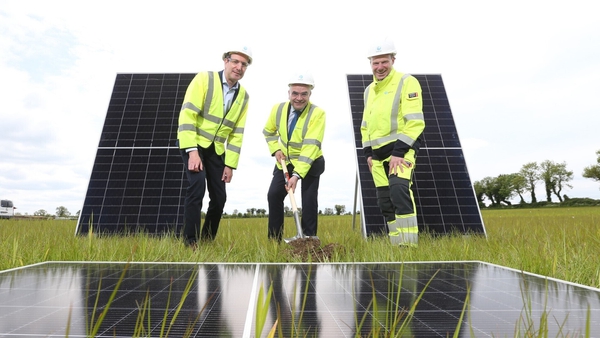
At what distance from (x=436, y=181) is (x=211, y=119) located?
156 inches

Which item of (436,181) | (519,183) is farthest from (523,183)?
(436,181)

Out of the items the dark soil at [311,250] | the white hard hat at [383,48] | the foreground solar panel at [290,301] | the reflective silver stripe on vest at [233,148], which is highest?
the white hard hat at [383,48]

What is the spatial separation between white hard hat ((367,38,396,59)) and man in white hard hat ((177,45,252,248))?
4.94ft

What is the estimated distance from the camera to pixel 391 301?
2.47m

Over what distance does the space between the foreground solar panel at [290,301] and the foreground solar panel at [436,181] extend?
2.73 m

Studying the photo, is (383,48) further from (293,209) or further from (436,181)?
(436,181)

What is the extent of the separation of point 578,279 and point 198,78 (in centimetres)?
444

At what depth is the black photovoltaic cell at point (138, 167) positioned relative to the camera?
268 inches

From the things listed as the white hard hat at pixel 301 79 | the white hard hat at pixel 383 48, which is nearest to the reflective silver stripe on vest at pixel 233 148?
the white hard hat at pixel 301 79

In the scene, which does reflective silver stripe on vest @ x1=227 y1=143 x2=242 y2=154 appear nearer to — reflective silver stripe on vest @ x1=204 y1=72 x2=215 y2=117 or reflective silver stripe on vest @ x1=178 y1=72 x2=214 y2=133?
reflective silver stripe on vest @ x1=178 y1=72 x2=214 y2=133

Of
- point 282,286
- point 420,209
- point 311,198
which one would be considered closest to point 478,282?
point 282,286

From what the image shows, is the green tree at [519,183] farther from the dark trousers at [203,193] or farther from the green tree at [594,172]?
the dark trousers at [203,193]

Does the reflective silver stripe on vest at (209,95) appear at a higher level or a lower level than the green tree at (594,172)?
lower

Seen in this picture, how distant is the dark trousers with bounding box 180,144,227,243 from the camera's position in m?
5.06
